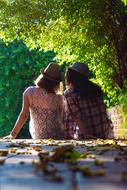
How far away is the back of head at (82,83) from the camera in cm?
789

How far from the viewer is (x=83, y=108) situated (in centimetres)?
809

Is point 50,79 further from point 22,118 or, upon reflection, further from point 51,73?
point 22,118

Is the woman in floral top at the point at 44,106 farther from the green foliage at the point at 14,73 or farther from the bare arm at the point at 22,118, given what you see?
the green foliage at the point at 14,73

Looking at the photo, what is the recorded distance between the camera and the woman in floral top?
8.07 m

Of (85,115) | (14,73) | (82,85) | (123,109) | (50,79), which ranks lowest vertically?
(85,115)

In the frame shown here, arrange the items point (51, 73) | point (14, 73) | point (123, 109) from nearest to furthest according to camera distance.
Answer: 1. point (51, 73)
2. point (123, 109)
3. point (14, 73)

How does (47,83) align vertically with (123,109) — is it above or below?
above

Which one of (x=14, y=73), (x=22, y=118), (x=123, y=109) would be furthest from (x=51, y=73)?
(x=14, y=73)

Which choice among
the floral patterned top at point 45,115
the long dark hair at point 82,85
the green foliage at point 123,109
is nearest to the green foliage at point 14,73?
the green foliage at point 123,109

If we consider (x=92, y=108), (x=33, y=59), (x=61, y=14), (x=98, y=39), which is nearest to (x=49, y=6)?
(x=61, y=14)

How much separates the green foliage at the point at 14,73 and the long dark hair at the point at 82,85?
10.6m

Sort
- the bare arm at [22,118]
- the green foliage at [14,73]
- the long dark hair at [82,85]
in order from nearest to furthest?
1. the long dark hair at [82,85]
2. the bare arm at [22,118]
3. the green foliage at [14,73]

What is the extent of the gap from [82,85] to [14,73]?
11.1 meters

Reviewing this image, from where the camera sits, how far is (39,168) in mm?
3277
